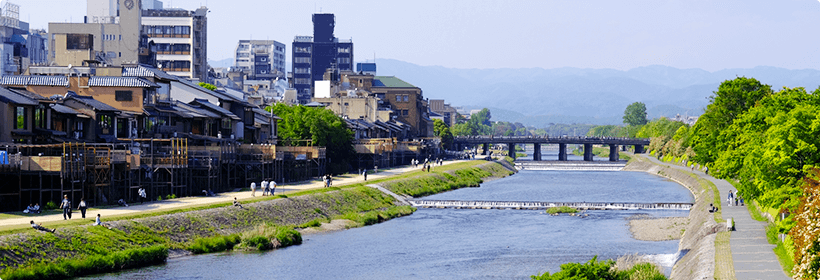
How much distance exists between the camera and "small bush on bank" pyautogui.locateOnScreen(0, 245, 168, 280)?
40.6 meters

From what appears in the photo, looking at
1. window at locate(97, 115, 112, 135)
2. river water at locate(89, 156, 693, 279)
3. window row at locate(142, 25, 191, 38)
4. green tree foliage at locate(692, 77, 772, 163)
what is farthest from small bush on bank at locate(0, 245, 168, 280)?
window row at locate(142, 25, 191, 38)

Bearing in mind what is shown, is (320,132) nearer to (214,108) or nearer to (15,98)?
(214,108)

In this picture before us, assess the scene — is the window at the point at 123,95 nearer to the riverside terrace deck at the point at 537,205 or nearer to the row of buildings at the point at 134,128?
the row of buildings at the point at 134,128

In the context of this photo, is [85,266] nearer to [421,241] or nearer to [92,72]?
[421,241]

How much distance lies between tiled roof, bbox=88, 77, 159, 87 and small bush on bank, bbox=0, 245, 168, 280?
1104 inches

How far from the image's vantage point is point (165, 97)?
265ft

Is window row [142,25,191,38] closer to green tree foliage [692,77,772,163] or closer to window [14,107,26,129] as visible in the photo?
window [14,107,26,129]

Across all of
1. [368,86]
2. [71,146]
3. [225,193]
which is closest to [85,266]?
[71,146]

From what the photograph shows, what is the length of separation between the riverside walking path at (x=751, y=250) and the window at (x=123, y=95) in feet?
156

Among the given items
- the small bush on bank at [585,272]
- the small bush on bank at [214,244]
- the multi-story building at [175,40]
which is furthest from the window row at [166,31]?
the small bush on bank at [585,272]

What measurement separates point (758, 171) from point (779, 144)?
12.7 ft

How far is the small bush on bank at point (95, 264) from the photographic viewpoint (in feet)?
133

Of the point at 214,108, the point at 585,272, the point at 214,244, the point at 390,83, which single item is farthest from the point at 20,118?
the point at 390,83

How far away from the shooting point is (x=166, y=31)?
138 meters
